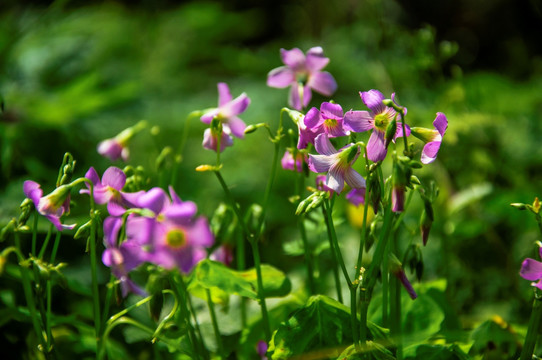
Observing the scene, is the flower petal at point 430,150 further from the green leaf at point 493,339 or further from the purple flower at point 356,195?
the green leaf at point 493,339

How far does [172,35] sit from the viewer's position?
5.30m

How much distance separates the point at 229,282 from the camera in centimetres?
129

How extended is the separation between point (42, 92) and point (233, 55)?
222cm

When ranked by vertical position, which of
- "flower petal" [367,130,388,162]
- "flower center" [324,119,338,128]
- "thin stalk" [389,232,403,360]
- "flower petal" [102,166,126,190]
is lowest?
"thin stalk" [389,232,403,360]

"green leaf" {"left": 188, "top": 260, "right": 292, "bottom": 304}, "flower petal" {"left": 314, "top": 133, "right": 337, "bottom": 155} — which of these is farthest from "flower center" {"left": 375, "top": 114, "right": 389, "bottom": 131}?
"green leaf" {"left": 188, "top": 260, "right": 292, "bottom": 304}

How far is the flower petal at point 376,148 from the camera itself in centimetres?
108

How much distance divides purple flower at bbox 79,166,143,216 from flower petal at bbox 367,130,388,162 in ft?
1.63

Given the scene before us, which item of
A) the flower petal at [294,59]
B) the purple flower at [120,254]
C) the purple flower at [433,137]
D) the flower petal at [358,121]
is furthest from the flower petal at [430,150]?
the purple flower at [120,254]

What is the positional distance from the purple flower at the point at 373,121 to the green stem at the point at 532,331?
1.45 feet

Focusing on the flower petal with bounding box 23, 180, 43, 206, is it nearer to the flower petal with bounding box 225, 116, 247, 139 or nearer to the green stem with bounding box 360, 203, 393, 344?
the flower petal with bounding box 225, 116, 247, 139

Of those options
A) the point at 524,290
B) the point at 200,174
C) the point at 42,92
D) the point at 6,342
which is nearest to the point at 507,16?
the point at 200,174

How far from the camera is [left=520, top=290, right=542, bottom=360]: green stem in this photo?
1146 mm

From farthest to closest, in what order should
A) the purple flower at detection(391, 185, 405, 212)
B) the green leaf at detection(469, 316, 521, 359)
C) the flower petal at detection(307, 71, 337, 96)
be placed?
the flower petal at detection(307, 71, 337, 96) < the green leaf at detection(469, 316, 521, 359) < the purple flower at detection(391, 185, 405, 212)

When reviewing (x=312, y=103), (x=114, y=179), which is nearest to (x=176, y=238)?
(x=114, y=179)
